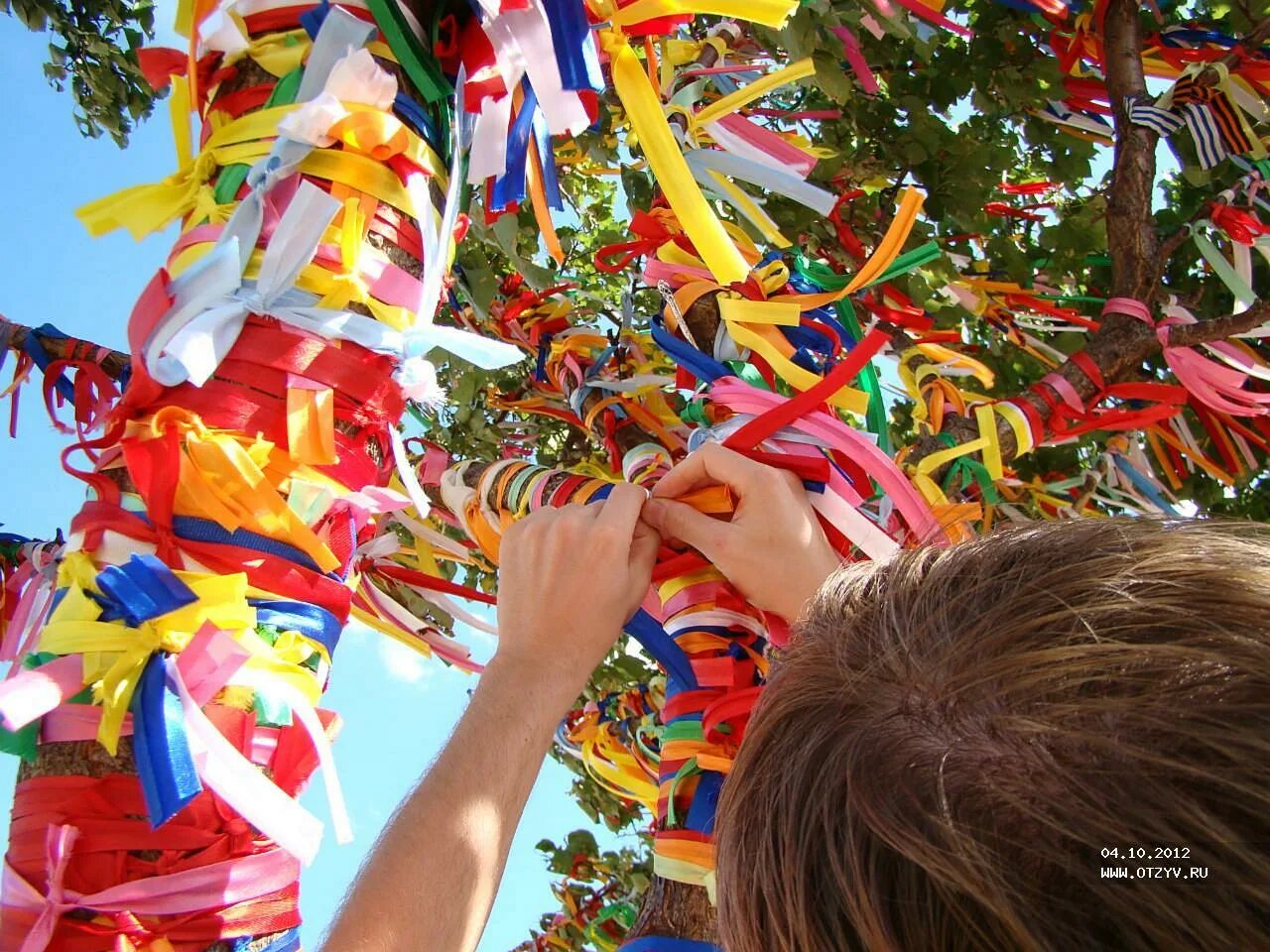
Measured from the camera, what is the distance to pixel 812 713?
2.34 feet

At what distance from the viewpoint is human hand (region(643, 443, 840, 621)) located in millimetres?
1101

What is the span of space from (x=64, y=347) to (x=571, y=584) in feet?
4.22

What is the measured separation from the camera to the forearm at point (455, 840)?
73 cm

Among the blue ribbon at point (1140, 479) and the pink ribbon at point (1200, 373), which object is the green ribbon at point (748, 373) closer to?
the pink ribbon at point (1200, 373)

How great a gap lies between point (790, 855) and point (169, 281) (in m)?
0.82

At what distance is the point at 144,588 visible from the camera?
863 mm

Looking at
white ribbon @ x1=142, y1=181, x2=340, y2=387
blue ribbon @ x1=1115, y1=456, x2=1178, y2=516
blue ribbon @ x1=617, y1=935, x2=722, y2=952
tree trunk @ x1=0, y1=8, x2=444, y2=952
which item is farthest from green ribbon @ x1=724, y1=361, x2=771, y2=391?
blue ribbon @ x1=1115, y1=456, x2=1178, y2=516

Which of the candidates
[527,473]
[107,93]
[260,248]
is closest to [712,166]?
[527,473]

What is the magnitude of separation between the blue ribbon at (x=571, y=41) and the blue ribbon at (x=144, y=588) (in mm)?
698

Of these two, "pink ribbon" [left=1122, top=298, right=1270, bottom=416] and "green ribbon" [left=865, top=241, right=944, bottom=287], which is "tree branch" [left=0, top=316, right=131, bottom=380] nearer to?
"green ribbon" [left=865, top=241, right=944, bottom=287]

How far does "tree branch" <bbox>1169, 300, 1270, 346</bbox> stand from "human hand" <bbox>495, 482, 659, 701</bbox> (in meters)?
1.75

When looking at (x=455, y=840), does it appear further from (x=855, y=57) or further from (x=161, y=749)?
(x=855, y=57)

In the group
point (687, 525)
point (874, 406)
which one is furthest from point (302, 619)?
point (874, 406)

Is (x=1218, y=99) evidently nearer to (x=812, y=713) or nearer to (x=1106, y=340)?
(x=1106, y=340)
